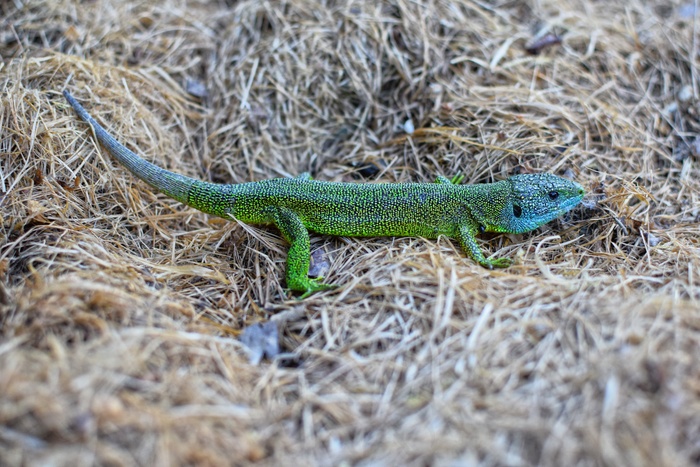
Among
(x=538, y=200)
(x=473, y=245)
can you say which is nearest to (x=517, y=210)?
(x=538, y=200)

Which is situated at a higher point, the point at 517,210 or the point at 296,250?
the point at 517,210

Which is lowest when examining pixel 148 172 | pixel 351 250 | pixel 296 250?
Result: pixel 351 250

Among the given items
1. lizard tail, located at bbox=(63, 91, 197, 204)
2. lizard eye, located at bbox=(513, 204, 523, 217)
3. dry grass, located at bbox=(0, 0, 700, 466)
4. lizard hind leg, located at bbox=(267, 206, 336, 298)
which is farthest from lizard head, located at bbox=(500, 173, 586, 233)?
lizard tail, located at bbox=(63, 91, 197, 204)

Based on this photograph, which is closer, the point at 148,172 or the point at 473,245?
the point at 473,245

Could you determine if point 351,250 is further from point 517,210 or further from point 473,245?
point 517,210

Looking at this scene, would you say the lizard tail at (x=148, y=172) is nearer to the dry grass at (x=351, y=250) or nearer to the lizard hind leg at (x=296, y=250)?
the dry grass at (x=351, y=250)
